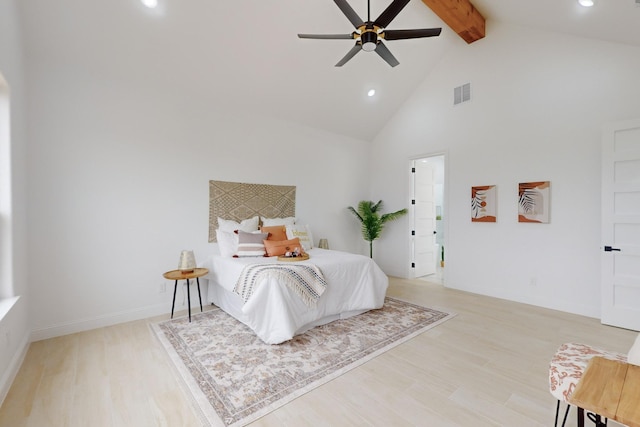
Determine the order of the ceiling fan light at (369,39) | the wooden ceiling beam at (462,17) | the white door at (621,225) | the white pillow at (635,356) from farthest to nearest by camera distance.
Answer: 1. the wooden ceiling beam at (462,17)
2. the white door at (621,225)
3. the ceiling fan light at (369,39)
4. the white pillow at (635,356)

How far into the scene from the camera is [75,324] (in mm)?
3115

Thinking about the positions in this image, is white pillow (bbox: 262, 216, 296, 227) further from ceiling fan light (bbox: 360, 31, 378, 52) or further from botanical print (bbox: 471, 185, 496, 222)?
botanical print (bbox: 471, 185, 496, 222)

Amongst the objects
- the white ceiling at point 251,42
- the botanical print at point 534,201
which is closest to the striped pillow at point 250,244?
the white ceiling at point 251,42

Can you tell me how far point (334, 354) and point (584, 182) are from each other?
12.1 ft

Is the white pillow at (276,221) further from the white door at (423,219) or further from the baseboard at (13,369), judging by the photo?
the baseboard at (13,369)

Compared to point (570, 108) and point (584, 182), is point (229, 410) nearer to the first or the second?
point (584, 182)

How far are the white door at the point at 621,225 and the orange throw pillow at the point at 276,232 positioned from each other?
12.7ft

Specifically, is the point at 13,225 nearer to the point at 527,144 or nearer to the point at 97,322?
the point at 97,322

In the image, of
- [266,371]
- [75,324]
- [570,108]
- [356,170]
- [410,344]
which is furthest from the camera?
[356,170]

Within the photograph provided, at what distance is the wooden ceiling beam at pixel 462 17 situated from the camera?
369 cm

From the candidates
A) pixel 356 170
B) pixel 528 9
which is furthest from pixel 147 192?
pixel 528 9

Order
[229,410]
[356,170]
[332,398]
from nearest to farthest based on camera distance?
[229,410] → [332,398] → [356,170]

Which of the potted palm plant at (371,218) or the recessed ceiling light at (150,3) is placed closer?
the recessed ceiling light at (150,3)

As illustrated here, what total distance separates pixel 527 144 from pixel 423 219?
2.27m
